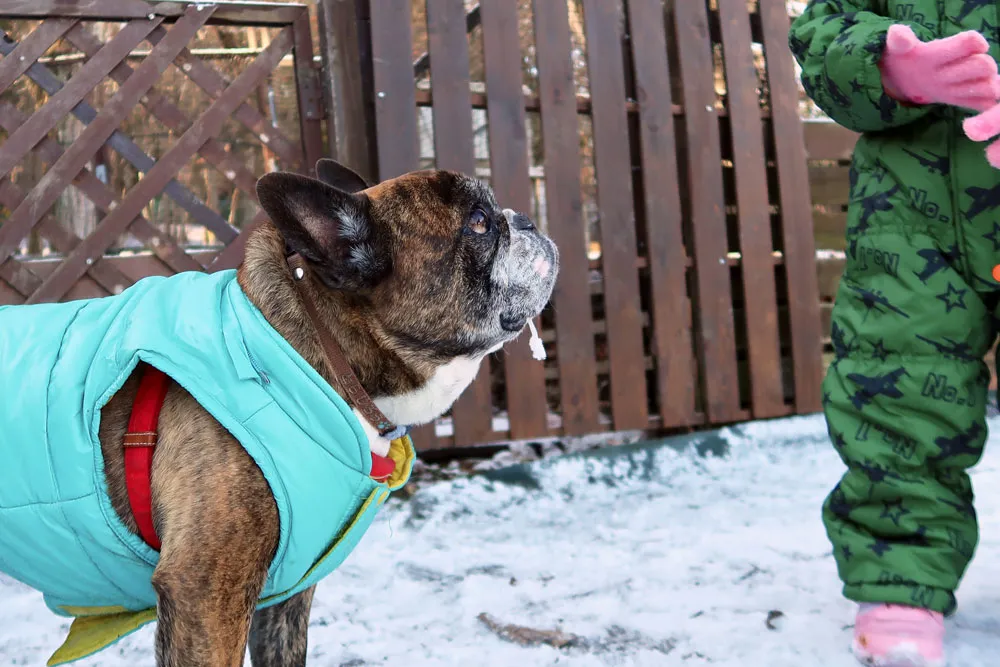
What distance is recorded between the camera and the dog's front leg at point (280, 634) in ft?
5.50

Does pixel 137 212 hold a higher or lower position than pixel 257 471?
higher

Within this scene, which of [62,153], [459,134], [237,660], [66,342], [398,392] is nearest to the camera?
[237,660]

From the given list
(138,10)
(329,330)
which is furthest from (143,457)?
Result: (138,10)

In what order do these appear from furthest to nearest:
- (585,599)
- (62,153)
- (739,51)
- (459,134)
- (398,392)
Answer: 1. (739,51)
2. (459,134)
3. (62,153)
4. (585,599)
5. (398,392)

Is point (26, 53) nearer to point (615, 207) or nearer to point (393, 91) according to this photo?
point (393, 91)

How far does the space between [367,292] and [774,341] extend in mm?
2974

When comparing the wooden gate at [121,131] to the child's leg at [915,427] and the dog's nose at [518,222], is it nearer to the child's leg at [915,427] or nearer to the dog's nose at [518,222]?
the dog's nose at [518,222]

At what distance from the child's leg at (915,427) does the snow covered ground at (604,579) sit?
20 centimetres

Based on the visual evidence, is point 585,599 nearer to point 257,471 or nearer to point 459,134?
point 257,471

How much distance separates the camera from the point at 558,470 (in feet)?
11.7

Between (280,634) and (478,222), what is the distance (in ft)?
3.16

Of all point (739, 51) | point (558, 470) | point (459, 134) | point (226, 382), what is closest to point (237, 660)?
point (226, 382)

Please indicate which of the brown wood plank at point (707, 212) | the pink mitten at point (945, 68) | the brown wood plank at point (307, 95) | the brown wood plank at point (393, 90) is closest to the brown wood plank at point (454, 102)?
the brown wood plank at point (393, 90)

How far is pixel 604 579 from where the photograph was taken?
2.45 metres
